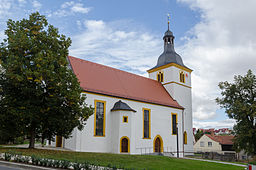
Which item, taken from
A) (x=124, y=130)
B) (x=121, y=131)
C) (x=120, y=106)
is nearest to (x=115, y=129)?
(x=121, y=131)

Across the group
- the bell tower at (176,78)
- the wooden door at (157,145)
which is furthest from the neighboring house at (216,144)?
the wooden door at (157,145)

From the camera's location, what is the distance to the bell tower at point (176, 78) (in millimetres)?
33781

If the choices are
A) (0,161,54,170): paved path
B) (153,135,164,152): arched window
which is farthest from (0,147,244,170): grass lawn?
(153,135,164,152): arched window

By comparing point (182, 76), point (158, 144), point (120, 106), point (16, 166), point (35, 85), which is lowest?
point (158, 144)

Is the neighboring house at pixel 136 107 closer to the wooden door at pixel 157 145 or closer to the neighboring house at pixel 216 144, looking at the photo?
the wooden door at pixel 157 145

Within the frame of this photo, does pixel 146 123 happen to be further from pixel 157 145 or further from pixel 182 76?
pixel 182 76

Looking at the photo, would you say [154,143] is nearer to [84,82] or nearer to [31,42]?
[84,82]

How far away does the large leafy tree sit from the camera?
15.5m

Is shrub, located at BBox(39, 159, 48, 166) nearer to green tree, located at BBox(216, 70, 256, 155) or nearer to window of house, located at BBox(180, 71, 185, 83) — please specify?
green tree, located at BBox(216, 70, 256, 155)

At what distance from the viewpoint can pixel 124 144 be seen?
2388cm

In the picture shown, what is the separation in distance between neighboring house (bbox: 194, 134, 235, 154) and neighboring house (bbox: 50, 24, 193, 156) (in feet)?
63.2

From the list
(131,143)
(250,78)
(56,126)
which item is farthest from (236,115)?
(56,126)

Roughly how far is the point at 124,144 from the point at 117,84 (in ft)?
22.3

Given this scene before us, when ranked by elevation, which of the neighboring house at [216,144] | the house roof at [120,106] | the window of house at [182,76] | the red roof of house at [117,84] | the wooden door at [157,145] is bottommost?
the neighboring house at [216,144]
